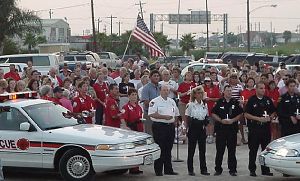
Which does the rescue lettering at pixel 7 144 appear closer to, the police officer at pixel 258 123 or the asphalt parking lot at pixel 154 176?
the asphalt parking lot at pixel 154 176

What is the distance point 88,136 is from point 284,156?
3274mm

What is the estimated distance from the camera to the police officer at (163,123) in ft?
36.5

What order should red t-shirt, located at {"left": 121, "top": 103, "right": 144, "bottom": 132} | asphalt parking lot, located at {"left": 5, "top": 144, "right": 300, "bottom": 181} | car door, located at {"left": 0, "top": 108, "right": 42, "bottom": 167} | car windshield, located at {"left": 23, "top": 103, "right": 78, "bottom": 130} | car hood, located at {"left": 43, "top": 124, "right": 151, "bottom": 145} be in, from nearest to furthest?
car hood, located at {"left": 43, "top": 124, "right": 151, "bottom": 145}
car door, located at {"left": 0, "top": 108, "right": 42, "bottom": 167}
car windshield, located at {"left": 23, "top": 103, "right": 78, "bottom": 130}
asphalt parking lot, located at {"left": 5, "top": 144, "right": 300, "bottom": 181}
red t-shirt, located at {"left": 121, "top": 103, "right": 144, "bottom": 132}

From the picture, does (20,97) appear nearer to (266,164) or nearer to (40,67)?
(266,164)

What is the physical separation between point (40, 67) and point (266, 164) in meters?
22.7

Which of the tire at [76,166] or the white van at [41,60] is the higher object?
the white van at [41,60]

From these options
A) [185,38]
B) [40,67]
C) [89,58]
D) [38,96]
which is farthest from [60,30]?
[38,96]

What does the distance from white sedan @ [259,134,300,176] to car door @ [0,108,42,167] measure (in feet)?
12.7

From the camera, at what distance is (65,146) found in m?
10.3

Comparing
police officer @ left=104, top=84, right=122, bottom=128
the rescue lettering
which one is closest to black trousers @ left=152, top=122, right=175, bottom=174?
police officer @ left=104, top=84, right=122, bottom=128

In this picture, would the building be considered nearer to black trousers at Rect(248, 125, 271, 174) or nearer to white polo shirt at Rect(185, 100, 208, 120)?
white polo shirt at Rect(185, 100, 208, 120)

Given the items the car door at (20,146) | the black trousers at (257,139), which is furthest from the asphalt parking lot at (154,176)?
the car door at (20,146)

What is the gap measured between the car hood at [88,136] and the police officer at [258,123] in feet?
6.61

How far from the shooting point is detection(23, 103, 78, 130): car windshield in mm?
10727
